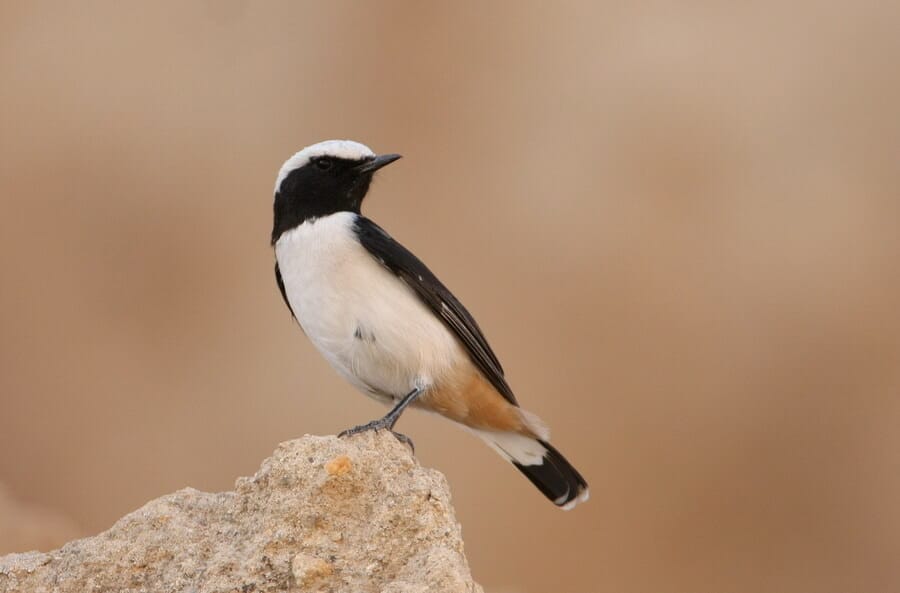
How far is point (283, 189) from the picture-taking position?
5.75 metres

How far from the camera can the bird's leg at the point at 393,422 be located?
Answer: 170 inches

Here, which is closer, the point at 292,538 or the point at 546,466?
the point at 292,538

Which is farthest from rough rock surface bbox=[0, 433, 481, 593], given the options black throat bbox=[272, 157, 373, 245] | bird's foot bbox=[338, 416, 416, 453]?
black throat bbox=[272, 157, 373, 245]

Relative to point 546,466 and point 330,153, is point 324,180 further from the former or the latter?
point 546,466

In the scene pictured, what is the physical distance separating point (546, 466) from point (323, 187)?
1.68 meters

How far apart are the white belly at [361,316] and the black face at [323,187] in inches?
8.6

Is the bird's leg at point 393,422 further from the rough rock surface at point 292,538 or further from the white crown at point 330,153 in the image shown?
the white crown at point 330,153

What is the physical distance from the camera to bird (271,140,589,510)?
203 inches

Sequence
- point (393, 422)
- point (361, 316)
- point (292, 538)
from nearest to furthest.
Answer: point (292, 538) < point (393, 422) < point (361, 316)

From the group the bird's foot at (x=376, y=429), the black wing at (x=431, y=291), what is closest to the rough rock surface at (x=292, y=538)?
the bird's foot at (x=376, y=429)

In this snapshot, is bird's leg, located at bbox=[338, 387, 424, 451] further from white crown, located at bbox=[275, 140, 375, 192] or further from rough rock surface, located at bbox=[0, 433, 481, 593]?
white crown, located at bbox=[275, 140, 375, 192]

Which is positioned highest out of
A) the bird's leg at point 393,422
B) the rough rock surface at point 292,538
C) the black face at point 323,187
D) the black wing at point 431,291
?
the black face at point 323,187

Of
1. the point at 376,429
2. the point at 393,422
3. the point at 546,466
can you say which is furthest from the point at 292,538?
the point at 546,466

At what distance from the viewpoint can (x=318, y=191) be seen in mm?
5648
